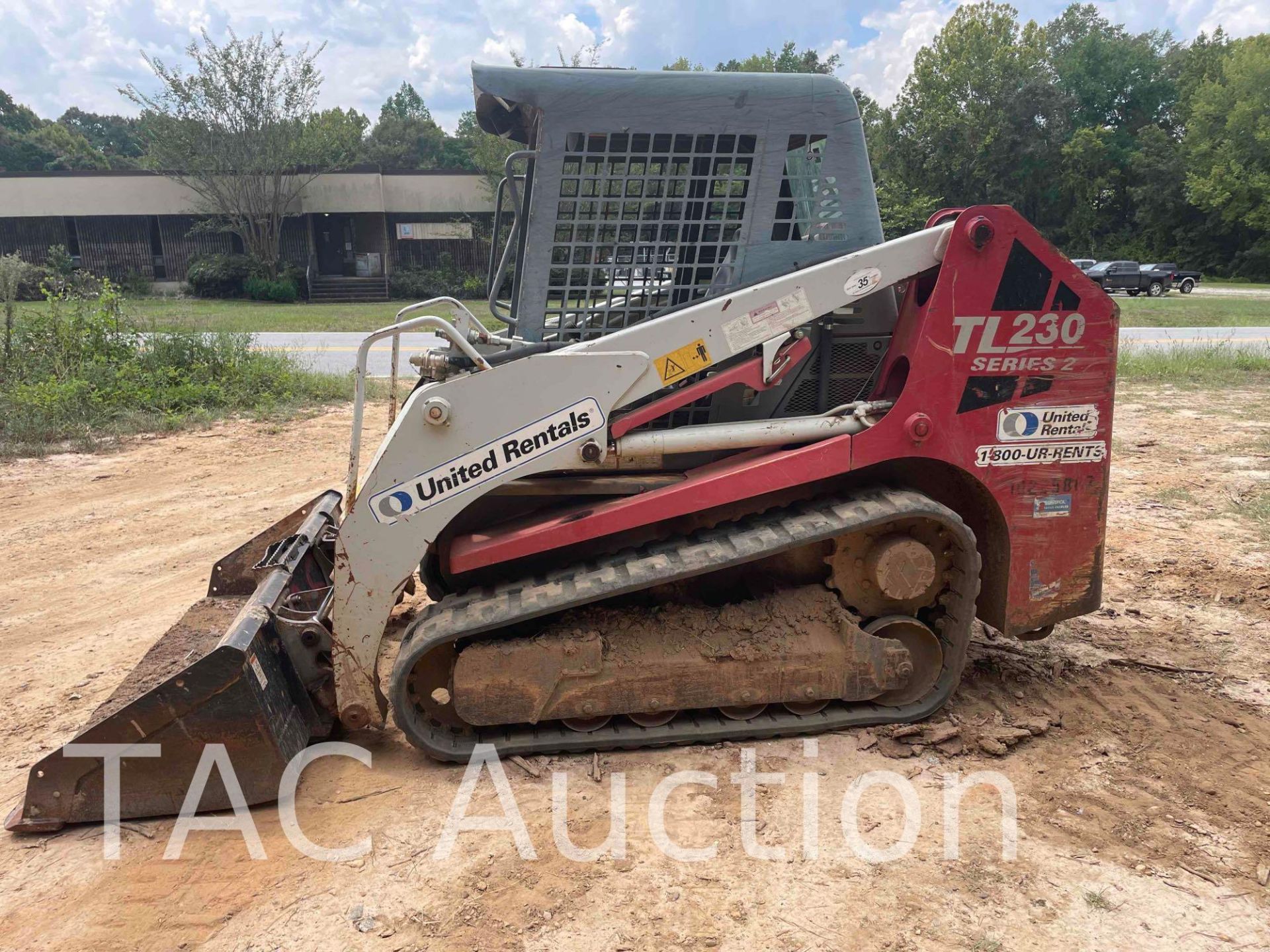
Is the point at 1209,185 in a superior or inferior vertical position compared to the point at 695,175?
superior

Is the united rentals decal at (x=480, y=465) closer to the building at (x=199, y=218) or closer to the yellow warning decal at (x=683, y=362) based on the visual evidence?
the yellow warning decal at (x=683, y=362)

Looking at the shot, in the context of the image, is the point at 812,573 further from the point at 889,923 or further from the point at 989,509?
the point at 889,923

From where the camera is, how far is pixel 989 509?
3.42 m

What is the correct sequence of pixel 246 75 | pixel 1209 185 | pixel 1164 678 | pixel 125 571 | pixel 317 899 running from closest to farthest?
pixel 317 899 → pixel 1164 678 → pixel 125 571 → pixel 246 75 → pixel 1209 185

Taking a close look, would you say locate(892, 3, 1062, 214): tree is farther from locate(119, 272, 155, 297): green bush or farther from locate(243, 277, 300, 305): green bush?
locate(119, 272, 155, 297): green bush

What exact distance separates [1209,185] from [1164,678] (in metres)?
47.3

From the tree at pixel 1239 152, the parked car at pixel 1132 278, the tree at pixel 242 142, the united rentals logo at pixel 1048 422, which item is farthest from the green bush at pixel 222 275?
the tree at pixel 1239 152

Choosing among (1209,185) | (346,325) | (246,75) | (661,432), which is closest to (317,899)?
(661,432)

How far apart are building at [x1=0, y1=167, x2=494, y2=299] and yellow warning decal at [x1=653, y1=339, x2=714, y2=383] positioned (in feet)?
99.2

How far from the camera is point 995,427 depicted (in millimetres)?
3285

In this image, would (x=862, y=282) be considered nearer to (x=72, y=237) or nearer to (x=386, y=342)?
(x=386, y=342)

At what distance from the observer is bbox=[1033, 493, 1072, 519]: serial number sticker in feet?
11.1

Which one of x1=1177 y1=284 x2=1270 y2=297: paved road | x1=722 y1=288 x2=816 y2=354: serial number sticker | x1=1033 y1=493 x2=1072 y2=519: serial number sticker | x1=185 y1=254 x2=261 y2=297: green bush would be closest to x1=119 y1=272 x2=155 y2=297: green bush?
x1=185 y1=254 x2=261 y2=297: green bush

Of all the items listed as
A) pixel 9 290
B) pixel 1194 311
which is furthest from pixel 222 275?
pixel 1194 311
